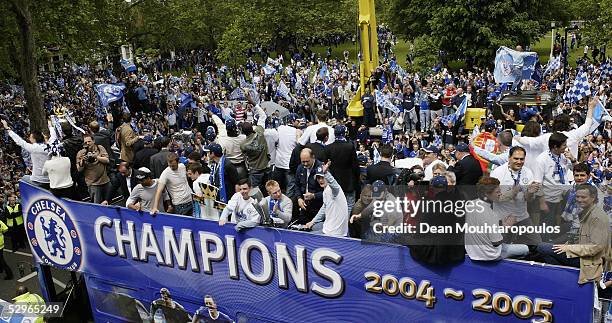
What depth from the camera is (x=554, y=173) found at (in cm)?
692

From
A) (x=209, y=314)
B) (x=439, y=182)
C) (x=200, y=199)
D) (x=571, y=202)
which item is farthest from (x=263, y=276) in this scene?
(x=571, y=202)

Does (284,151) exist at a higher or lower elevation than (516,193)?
lower

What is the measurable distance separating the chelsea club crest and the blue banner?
19 mm

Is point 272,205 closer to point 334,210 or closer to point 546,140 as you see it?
point 334,210

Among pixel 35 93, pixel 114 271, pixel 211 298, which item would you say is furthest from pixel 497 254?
pixel 35 93

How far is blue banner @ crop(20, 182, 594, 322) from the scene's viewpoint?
577 cm

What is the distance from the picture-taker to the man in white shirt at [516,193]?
603cm

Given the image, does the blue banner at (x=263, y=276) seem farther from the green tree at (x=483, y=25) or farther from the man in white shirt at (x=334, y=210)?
the green tree at (x=483, y=25)

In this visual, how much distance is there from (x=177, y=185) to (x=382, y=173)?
9.97 ft

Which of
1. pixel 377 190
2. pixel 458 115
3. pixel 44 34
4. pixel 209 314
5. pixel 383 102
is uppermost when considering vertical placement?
pixel 44 34

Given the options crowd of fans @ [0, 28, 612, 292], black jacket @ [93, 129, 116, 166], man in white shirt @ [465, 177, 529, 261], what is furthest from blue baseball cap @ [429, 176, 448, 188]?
black jacket @ [93, 129, 116, 166]

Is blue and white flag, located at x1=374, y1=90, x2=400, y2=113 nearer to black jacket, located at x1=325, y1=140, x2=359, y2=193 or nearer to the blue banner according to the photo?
black jacket, located at x1=325, y1=140, x2=359, y2=193

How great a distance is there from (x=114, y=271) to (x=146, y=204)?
49.6 inches

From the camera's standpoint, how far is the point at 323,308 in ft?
23.5
